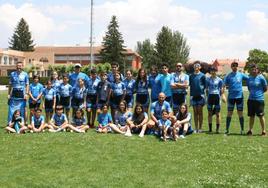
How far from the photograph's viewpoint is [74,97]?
50.9 feet

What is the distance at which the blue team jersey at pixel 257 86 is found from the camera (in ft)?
45.9

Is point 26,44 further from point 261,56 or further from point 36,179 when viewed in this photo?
point 36,179

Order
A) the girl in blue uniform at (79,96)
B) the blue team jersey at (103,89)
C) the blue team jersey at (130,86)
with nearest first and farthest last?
the blue team jersey at (130,86)
the blue team jersey at (103,89)
the girl in blue uniform at (79,96)

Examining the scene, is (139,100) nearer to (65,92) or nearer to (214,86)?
(214,86)

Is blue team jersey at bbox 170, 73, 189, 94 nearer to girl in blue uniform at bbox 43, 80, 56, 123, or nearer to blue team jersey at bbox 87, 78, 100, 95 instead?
blue team jersey at bbox 87, 78, 100, 95

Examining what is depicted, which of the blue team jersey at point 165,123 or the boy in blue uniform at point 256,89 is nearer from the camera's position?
the blue team jersey at point 165,123

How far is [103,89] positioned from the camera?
15211 millimetres

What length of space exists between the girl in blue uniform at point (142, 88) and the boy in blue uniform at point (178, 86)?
879 mm

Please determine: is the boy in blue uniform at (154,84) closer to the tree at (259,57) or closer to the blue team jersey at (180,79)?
the blue team jersey at (180,79)

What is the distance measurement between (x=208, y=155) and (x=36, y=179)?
4129 mm

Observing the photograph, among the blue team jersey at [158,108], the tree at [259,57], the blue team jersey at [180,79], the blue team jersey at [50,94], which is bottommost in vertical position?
the blue team jersey at [158,108]

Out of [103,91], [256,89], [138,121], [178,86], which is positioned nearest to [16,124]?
[103,91]

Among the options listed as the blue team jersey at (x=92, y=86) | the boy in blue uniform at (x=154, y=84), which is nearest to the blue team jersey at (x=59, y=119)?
the blue team jersey at (x=92, y=86)

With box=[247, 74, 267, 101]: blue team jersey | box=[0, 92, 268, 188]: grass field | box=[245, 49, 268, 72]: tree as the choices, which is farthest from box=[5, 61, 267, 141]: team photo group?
box=[245, 49, 268, 72]: tree
